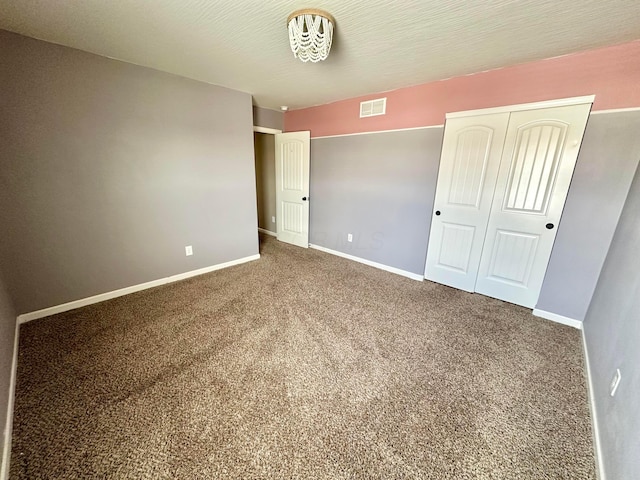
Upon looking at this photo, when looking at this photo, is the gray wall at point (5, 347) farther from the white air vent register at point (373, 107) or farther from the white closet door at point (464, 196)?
the white air vent register at point (373, 107)

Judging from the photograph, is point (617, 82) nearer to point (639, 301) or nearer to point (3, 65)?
point (639, 301)

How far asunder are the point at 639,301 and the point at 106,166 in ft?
12.9

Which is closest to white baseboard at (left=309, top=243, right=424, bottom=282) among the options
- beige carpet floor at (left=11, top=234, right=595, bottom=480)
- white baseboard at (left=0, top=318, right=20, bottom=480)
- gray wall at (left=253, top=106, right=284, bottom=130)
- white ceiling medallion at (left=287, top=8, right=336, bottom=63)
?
beige carpet floor at (left=11, top=234, right=595, bottom=480)

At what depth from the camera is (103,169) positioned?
229 cm

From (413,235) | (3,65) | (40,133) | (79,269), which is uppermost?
(3,65)

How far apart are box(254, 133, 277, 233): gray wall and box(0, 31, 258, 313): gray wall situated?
1.48 metres

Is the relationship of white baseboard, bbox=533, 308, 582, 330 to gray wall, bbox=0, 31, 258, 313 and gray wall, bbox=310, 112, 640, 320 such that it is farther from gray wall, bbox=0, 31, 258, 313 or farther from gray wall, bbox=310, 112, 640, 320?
gray wall, bbox=0, 31, 258, 313

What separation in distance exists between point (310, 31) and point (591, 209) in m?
2.64

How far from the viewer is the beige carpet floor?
3.73 ft

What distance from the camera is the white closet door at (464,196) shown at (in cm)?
245

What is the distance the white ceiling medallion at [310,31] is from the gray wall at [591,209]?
2.22 m

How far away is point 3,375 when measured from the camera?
1.33 m

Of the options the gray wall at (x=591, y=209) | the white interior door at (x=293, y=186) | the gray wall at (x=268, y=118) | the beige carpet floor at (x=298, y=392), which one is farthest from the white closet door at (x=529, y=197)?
the gray wall at (x=268, y=118)

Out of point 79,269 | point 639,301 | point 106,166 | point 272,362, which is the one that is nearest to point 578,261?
point 639,301
